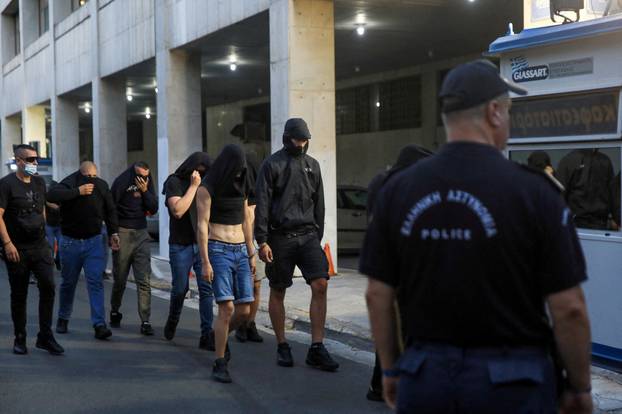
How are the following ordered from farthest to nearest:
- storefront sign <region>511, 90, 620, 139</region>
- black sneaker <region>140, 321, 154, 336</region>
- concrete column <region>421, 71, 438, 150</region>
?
concrete column <region>421, 71, 438, 150</region> → black sneaker <region>140, 321, 154, 336</region> → storefront sign <region>511, 90, 620, 139</region>

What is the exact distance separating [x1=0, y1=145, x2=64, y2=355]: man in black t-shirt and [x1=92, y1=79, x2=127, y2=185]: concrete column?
15.3 metres

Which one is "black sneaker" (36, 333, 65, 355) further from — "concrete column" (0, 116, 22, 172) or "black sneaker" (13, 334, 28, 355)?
"concrete column" (0, 116, 22, 172)

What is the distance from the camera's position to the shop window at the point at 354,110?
24.8 meters

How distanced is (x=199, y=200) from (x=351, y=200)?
10.4m

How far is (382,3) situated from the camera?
13.6m

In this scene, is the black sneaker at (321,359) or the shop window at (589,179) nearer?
the shop window at (589,179)

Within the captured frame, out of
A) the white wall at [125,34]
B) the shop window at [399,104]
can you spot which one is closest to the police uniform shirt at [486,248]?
the white wall at [125,34]

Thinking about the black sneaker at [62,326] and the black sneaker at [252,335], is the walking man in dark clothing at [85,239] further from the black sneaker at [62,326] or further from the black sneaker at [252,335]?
the black sneaker at [252,335]

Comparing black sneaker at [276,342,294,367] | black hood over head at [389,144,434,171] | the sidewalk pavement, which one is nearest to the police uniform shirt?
black hood over head at [389,144,434,171]

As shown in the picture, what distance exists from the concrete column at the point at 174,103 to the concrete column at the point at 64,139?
11.1 metres

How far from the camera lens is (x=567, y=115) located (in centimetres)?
679

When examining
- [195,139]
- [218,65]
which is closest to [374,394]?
[195,139]

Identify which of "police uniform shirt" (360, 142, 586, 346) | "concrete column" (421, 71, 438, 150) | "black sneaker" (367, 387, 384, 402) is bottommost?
"black sneaker" (367, 387, 384, 402)

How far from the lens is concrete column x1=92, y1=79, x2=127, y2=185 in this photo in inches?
899
